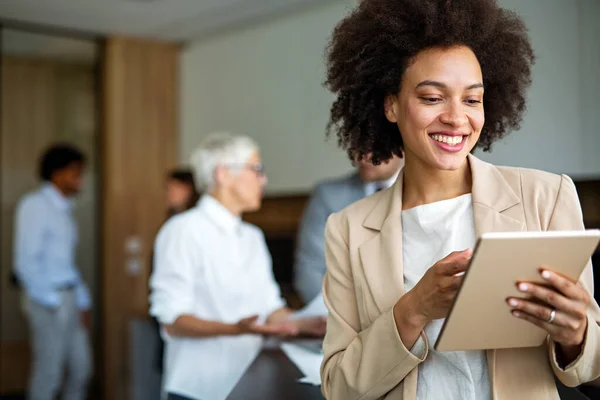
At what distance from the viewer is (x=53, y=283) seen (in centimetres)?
442

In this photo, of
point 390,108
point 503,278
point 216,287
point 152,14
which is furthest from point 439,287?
point 152,14

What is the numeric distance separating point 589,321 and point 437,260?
30 centimetres

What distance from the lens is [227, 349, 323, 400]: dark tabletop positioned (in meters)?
1.78

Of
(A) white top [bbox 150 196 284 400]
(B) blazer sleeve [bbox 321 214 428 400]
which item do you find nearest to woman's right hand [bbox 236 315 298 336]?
(A) white top [bbox 150 196 284 400]

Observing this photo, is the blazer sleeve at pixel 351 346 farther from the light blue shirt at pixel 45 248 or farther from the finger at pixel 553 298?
the light blue shirt at pixel 45 248

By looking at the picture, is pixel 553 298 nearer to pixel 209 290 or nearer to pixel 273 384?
pixel 273 384

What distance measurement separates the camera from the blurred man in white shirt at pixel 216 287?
7.89ft

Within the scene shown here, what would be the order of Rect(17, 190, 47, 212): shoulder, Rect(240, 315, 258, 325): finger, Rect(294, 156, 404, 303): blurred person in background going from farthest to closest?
1. Rect(17, 190, 47, 212): shoulder
2. Rect(294, 156, 404, 303): blurred person in background
3. Rect(240, 315, 258, 325): finger

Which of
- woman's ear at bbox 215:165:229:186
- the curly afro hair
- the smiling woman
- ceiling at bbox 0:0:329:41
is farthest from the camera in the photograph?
ceiling at bbox 0:0:329:41

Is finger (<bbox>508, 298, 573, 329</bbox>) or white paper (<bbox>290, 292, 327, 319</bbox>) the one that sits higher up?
finger (<bbox>508, 298, 573, 329</bbox>)

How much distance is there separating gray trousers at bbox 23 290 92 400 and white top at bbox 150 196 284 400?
1984 mm

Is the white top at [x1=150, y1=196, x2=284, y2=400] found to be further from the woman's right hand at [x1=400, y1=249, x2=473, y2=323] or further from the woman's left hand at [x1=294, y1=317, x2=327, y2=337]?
the woman's right hand at [x1=400, y1=249, x2=473, y2=323]

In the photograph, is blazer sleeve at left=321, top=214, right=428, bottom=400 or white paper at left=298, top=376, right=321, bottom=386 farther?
white paper at left=298, top=376, right=321, bottom=386

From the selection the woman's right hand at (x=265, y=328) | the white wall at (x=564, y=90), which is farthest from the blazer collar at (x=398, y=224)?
the white wall at (x=564, y=90)
